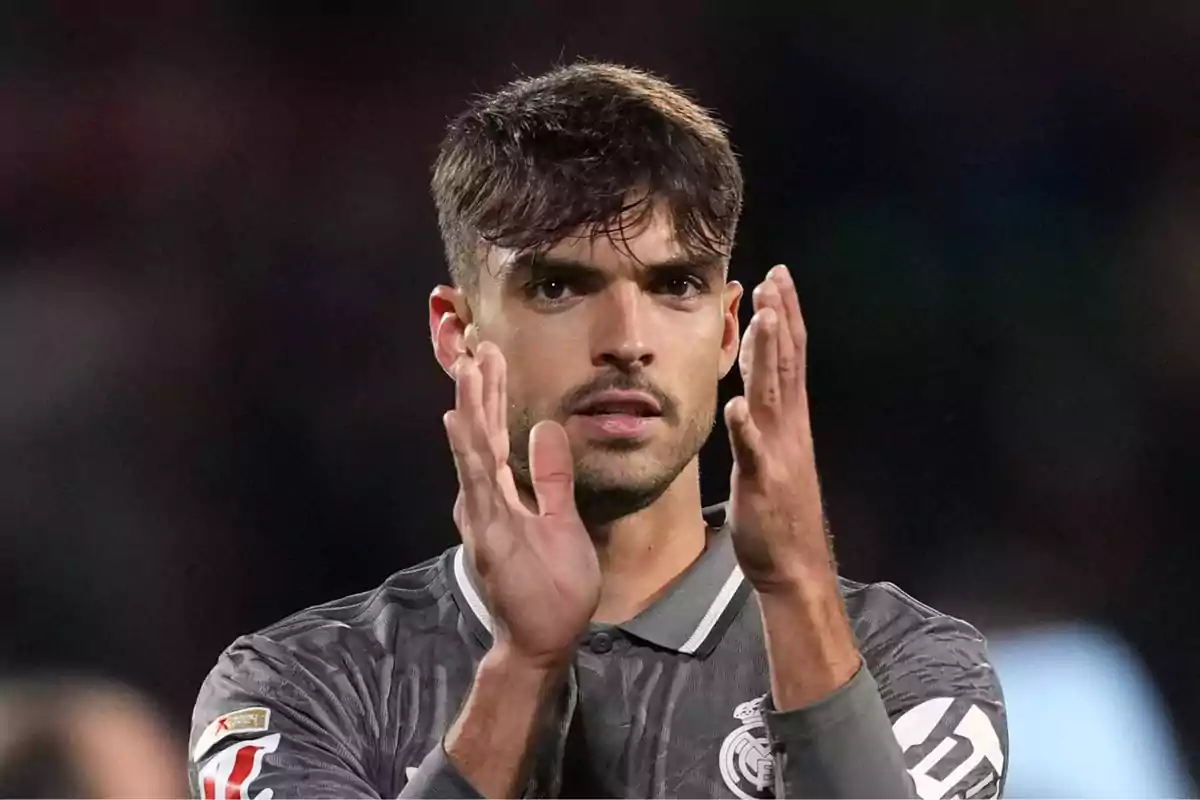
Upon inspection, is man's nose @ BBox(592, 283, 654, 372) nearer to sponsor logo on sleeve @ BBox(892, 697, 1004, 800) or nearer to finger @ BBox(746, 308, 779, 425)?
finger @ BBox(746, 308, 779, 425)

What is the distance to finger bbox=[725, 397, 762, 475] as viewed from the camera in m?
0.89

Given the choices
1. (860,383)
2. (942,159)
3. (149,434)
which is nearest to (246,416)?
(149,434)

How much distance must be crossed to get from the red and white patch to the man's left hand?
42 cm

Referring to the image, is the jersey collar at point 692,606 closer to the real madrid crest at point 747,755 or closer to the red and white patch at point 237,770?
the real madrid crest at point 747,755

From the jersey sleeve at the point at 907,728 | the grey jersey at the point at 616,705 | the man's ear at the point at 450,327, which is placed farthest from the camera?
the man's ear at the point at 450,327

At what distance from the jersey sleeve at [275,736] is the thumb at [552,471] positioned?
0.25 meters

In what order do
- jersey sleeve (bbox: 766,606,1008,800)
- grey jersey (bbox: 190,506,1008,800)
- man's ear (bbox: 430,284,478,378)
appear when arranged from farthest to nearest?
man's ear (bbox: 430,284,478,378)
grey jersey (bbox: 190,506,1008,800)
jersey sleeve (bbox: 766,606,1008,800)

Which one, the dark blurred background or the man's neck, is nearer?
the man's neck

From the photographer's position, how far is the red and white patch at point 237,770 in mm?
1000

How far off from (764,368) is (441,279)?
39cm

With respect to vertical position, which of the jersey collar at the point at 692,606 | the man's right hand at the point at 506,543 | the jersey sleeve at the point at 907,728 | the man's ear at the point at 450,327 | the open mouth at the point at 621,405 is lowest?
the jersey sleeve at the point at 907,728

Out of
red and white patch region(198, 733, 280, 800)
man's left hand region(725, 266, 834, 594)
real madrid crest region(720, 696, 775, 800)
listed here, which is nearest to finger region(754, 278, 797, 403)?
man's left hand region(725, 266, 834, 594)

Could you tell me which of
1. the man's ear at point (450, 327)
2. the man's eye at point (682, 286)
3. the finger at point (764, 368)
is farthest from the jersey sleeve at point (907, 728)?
the man's ear at point (450, 327)

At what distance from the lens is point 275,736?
1.00 meters
